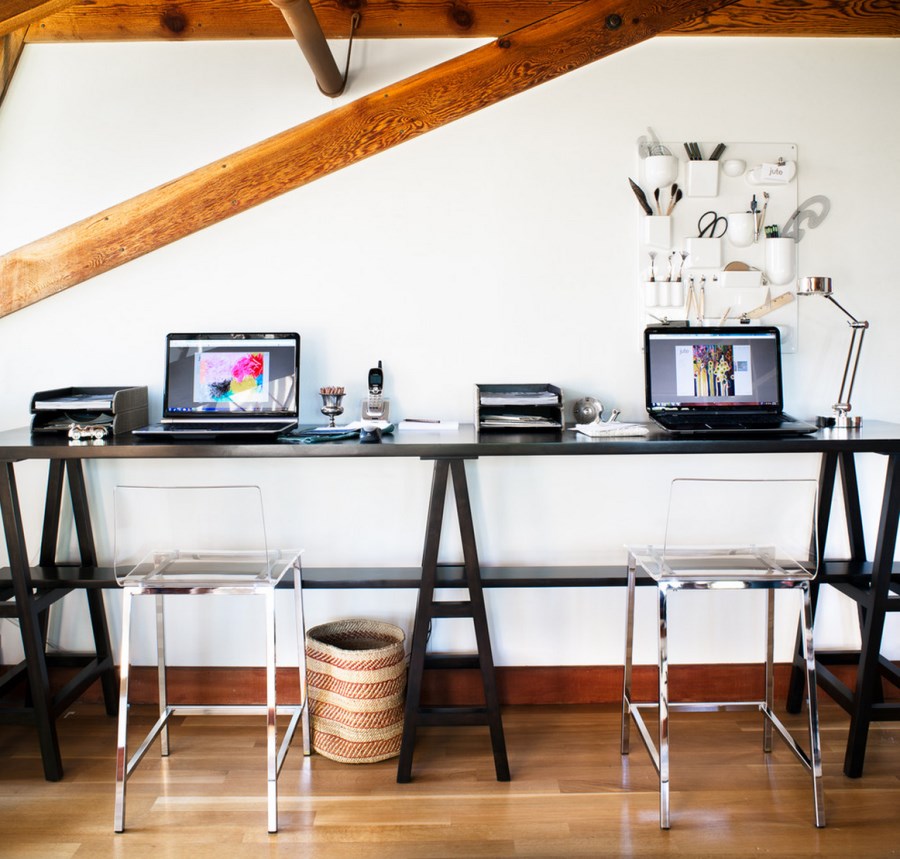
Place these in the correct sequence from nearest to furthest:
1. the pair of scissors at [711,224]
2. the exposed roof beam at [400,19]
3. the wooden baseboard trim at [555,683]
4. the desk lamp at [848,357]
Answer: the desk lamp at [848,357] < the exposed roof beam at [400,19] < the pair of scissors at [711,224] < the wooden baseboard trim at [555,683]

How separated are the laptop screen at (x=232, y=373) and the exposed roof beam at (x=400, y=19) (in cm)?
109

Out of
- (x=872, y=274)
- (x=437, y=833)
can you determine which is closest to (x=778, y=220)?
(x=872, y=274)

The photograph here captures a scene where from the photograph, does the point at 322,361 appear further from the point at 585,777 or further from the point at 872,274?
the point at 872,274

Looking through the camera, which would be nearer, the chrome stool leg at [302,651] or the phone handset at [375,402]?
the chrome stool leg at [302,651]

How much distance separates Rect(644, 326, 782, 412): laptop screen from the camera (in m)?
2.86

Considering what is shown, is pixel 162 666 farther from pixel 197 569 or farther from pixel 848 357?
pixel 848 357

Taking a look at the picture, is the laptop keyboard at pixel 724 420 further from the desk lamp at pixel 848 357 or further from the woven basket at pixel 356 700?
the woven basket at pixel 356 700

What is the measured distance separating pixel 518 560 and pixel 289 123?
1.81m

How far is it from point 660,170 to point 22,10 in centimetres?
203

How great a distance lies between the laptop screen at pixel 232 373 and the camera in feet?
9.43

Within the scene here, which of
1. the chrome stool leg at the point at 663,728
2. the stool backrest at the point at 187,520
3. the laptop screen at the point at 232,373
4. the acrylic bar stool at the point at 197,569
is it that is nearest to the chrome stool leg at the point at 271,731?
the acrylic bar stool at the point at 197,569

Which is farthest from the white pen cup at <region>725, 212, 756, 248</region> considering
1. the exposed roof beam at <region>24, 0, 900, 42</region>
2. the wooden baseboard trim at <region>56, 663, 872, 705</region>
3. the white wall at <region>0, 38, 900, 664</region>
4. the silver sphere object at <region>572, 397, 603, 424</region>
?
the wooden baseboard trim at <region>56, 663, 872, 705</region>

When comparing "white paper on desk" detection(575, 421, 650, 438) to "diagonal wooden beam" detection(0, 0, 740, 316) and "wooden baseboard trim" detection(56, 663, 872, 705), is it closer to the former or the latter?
"wooden baseboard trim" detection(56, 663, 872, 705)

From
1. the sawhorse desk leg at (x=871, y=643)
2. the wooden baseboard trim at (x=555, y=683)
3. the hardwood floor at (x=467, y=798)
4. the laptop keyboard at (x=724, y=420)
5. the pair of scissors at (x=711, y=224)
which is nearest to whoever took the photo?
the hardwood floor at (x=467, y=798)
